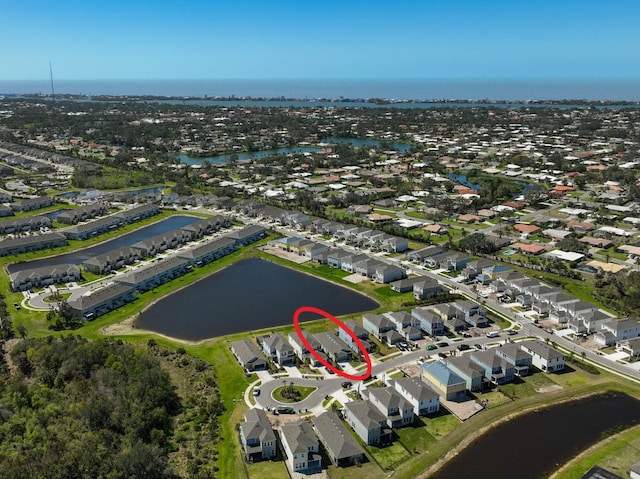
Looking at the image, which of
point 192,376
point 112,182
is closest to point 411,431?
point 192,376

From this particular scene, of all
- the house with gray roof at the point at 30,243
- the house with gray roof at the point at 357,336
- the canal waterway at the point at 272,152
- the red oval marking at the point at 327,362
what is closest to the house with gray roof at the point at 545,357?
the house with gray roof at the point at 357,336

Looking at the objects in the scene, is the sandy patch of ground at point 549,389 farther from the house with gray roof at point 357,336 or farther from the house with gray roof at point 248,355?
the house with gray roof at point 248,355

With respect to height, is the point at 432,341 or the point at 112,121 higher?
the point at 112,121

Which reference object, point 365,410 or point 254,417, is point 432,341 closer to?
point 365,410

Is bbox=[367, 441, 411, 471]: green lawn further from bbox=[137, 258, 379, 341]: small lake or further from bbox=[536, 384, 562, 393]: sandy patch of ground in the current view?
bbox=[137, 258, 379, 341]: small lake

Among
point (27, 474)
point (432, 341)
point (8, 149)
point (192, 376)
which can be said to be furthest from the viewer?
point (8, 149)

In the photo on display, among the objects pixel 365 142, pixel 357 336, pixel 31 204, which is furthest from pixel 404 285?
pixel 365 142

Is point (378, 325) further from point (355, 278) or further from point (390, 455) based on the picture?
point (390, 455)
